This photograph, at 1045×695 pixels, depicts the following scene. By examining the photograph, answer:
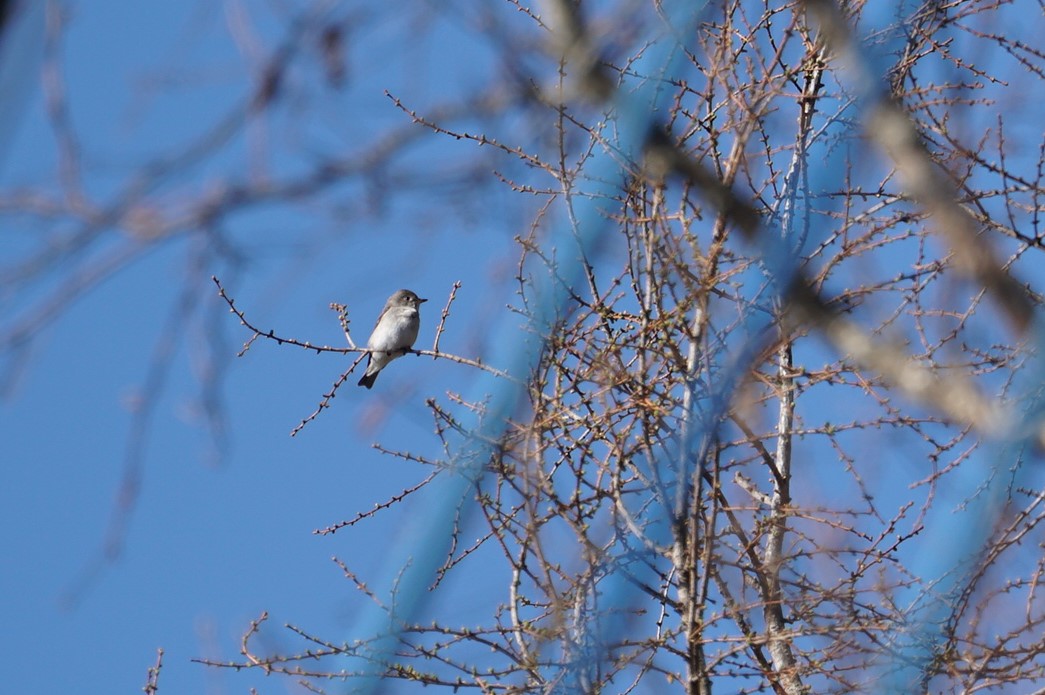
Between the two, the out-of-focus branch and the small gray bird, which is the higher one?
the small gray bird

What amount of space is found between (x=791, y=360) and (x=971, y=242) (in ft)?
13.3

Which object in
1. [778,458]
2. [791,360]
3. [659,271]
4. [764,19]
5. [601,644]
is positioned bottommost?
[601,644]

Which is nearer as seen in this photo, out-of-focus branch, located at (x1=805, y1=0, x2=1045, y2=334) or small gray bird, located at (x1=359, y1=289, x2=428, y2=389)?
out-of-focus branch, located at (x1=805, y1=0, x2=1045, y2=334)

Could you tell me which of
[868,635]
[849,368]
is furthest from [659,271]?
[868,635]

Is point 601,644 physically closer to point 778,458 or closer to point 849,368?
point 849,368

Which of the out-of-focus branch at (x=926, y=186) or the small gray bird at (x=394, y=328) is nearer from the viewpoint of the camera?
the out-of-focus branch at (x=926, y=186)

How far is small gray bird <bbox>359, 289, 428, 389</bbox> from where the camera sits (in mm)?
9102

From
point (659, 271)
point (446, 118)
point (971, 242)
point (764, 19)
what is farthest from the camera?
point (764, 19)

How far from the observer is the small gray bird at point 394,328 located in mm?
9102

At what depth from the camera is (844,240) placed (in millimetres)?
5109

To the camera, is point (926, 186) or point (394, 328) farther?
point (394, 328)

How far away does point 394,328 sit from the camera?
910cm

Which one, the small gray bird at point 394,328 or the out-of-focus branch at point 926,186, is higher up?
the small gray bird at point 394,328

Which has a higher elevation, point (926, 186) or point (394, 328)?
point (394, 328)
